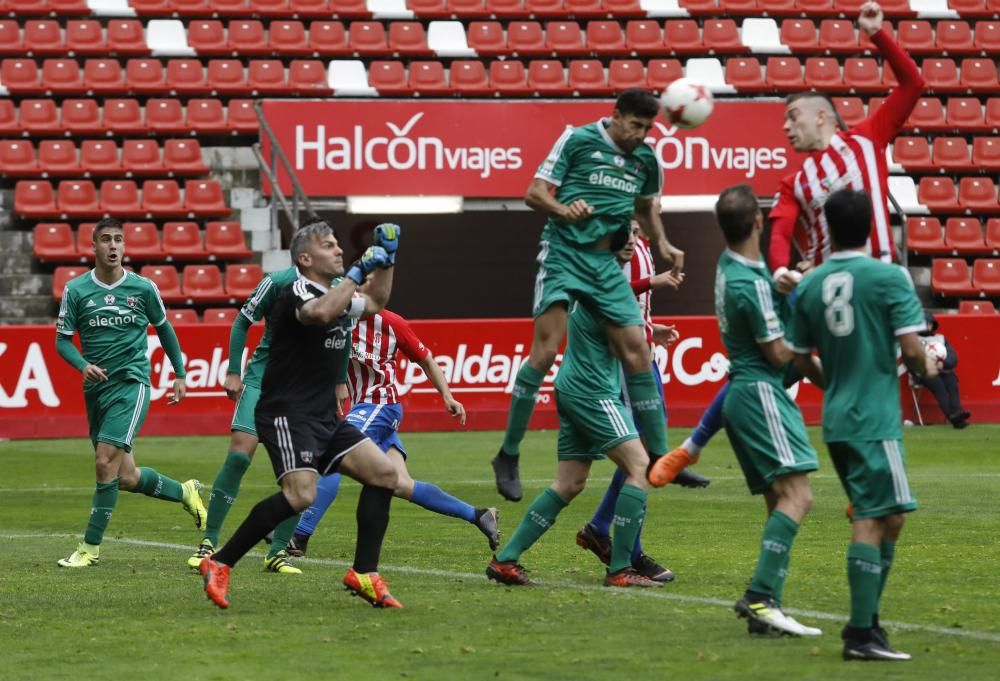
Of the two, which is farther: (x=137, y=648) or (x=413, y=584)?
(x=413, y=584)

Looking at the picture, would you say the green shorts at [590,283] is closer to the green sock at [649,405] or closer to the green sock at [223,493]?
the green sock at [649,405]

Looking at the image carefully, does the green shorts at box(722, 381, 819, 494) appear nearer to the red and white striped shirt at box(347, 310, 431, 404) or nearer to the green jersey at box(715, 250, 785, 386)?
the green jersey at box(715, 250, 785, 386)

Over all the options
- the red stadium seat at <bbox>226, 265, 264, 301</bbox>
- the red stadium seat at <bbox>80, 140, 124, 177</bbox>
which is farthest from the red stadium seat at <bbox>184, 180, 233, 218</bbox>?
the red stadium seat at <bbox>226, 265, 264, 301</bbox>

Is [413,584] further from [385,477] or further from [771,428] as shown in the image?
[771,428]

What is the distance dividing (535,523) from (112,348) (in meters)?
3.68

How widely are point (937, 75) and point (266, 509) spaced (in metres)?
22.8

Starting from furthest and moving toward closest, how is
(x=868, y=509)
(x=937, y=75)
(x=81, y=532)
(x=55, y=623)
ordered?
(x=937, y=75) → (x=81, y=532) → (x=55, y=623) → (x=868, y=509)

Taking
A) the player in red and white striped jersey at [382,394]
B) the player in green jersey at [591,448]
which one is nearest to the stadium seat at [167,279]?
the player in red and white striped jersey at [382,394]

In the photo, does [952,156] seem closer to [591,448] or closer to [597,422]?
[591,448]

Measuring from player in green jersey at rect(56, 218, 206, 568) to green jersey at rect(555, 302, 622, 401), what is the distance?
343 cm

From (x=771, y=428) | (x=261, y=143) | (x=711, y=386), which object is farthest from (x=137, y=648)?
(x=261, y=143)

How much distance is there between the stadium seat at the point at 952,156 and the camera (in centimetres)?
2798

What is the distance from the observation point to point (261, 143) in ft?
82.8

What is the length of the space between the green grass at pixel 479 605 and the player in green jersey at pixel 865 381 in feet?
1.03
